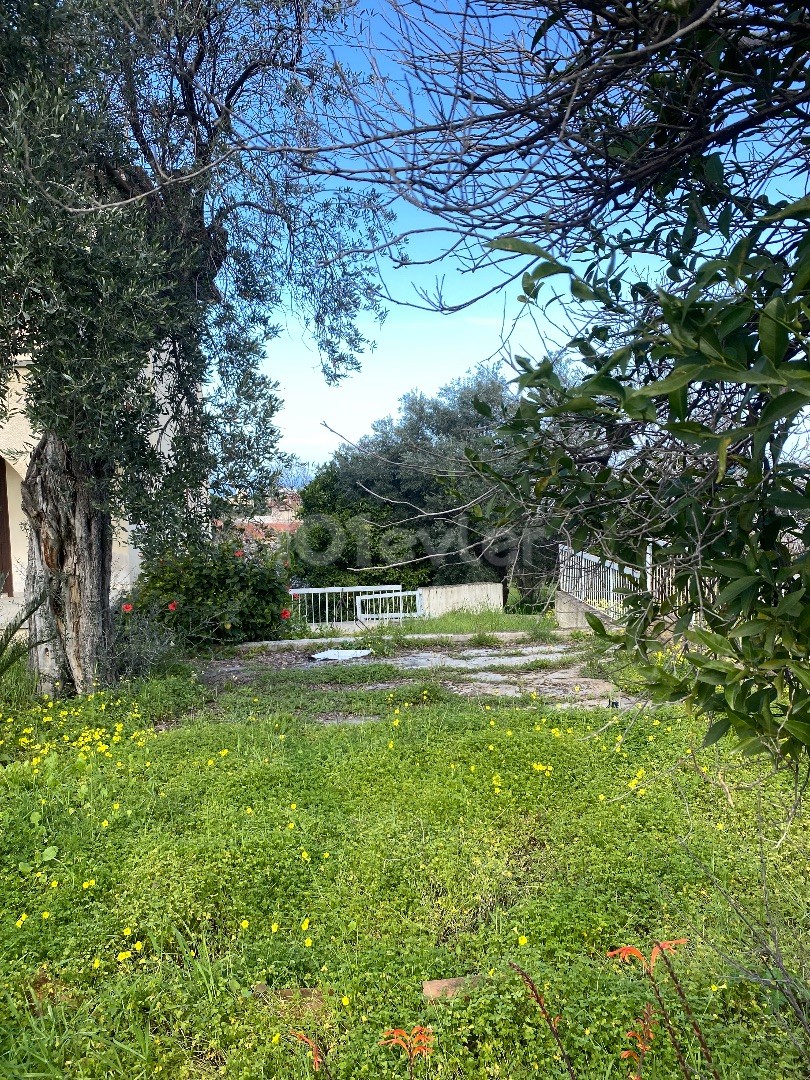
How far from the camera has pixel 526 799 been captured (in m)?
4.32

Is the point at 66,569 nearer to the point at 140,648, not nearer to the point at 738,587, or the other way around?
the point at 140,648

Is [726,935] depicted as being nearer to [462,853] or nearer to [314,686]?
[462,853]

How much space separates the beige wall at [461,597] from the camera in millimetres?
16406

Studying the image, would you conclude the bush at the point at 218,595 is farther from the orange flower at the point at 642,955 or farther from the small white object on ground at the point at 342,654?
the orange flower at the point at 642,955

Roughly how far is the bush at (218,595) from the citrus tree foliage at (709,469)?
8185 mm

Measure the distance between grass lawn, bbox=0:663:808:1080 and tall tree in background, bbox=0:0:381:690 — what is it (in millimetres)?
2281

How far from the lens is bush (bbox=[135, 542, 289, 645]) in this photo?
1016cm

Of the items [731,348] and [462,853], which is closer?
[731,348]

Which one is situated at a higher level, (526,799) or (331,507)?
(331,507)

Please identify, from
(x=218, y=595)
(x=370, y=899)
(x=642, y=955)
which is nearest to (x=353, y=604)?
(x=218, y=595)

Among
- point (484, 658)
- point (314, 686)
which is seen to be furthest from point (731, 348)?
point (484, 658)

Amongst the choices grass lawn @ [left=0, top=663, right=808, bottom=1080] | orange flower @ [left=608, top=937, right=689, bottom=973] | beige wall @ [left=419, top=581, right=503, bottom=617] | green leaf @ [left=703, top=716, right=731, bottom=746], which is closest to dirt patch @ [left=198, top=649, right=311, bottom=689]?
grass lawn @ [left=0, top=663, right=808, bottom=1080]

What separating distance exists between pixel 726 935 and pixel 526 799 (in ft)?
4.64

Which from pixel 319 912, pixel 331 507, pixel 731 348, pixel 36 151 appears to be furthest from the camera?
pixel 331 507
